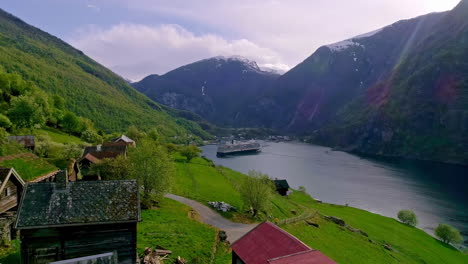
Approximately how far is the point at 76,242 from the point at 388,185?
12079 centimetres

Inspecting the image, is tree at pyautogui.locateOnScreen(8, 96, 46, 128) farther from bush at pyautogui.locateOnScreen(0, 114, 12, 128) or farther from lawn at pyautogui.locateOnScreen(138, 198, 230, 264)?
lawn at pyautogui.locateOnScreen(138, 198, 230, 264)

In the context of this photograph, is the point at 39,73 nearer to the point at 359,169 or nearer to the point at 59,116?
the point at 59,116

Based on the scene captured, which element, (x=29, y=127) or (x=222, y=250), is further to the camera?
(x=29, y=127)

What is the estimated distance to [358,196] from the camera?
335 feet

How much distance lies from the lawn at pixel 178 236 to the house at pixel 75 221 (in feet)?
17.6

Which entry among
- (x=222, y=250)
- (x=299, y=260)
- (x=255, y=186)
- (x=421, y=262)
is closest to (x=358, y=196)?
(x=421, y=262)

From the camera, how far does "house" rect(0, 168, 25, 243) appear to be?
24.1 meters

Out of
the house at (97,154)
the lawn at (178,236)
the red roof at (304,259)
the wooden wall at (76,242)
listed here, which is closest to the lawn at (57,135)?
the house at (97,154)

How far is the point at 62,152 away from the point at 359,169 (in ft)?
446

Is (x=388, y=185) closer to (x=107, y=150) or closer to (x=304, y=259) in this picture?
(x=107, y=150)

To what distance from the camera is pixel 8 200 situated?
25359 millimetres

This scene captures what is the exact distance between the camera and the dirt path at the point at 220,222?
4265 centimetres

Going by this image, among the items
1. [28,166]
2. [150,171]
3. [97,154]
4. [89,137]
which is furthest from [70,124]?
[28,166]

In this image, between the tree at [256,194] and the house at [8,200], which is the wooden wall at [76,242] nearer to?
the house at [8,200]
